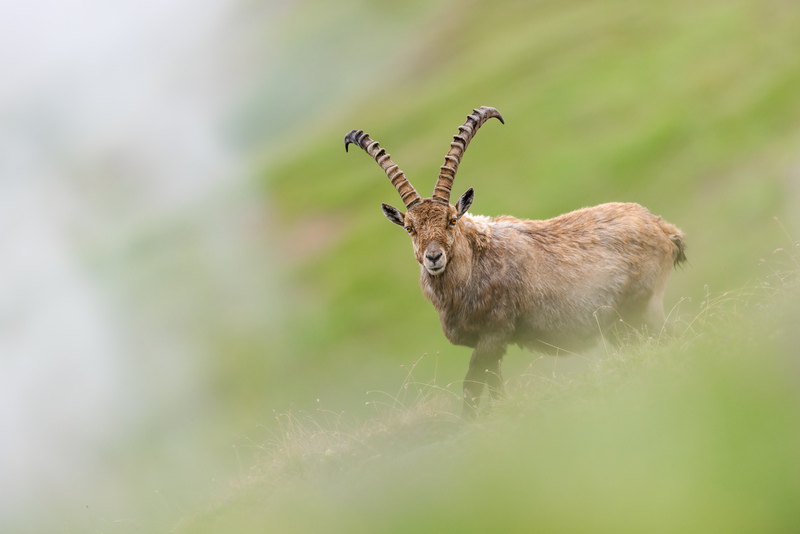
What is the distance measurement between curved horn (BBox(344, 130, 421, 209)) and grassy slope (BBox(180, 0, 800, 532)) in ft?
11.0

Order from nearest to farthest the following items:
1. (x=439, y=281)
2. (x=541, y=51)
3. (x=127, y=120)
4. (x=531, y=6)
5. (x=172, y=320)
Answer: (x=439, y=281) → (x=172, y=320) → (x=541, y=51) → (x=531, y=6) → (x=127, y=120)

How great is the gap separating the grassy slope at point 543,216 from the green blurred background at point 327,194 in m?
0.23

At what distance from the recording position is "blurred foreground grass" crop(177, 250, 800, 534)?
19.0ft

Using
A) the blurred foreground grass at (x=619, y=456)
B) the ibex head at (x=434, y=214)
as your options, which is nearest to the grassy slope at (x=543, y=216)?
the blurred foreground grass at (x=619, y=456)

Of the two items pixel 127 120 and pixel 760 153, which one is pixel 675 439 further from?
pixel 127 120

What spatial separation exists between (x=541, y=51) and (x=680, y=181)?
20989mm

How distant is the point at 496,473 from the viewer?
23.6ft

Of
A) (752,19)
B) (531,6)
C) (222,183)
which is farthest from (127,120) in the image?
(752,19)

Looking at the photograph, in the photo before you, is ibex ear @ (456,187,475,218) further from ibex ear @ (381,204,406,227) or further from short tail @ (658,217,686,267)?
short tail @ (658,217,686,267)

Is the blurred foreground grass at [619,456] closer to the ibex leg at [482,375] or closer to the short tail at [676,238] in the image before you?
the ibex leg at [482,375]

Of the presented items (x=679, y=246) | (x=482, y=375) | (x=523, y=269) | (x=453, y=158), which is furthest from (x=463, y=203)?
(x=679, y=246)

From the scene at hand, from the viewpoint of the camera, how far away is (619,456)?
259 inches

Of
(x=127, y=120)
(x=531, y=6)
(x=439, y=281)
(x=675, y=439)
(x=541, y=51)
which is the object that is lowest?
(x=675, y=439)

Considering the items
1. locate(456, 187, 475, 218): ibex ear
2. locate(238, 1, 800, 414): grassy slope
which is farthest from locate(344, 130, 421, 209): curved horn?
locate(238, 1, 800, 414): grassy slope
